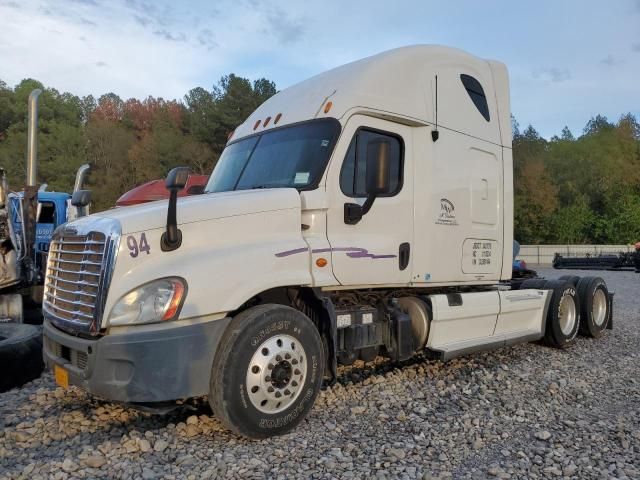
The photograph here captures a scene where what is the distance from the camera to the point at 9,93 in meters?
60.7

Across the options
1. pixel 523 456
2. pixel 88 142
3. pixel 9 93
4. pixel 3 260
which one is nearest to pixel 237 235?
pixel 523 456

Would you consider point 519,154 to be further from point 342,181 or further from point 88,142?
point 342,181

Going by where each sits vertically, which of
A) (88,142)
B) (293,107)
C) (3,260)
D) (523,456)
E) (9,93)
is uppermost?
(9,93)

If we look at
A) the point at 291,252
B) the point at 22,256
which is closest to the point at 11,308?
the point at 22,256

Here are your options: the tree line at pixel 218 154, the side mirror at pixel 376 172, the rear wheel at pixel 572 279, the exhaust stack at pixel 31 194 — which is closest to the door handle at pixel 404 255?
the side mirror at pixel 376 172

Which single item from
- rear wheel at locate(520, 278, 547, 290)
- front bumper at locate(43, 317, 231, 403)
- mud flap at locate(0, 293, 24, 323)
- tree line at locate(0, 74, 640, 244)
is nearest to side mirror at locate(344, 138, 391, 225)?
front bumper at locate(43, 317, 231, 403)

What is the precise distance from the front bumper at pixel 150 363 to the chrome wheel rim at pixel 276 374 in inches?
14.4

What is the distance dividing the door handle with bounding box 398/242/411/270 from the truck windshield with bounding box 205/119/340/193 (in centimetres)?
119

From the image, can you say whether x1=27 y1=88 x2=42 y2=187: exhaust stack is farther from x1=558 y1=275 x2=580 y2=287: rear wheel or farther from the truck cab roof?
x1=558 y1=275 x2=580 y2=287: rear wheel

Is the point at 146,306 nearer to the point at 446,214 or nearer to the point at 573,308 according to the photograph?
the point at 446,214

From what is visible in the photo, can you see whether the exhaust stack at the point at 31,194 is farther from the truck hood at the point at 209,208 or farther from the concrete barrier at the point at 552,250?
the concrete barrier at the point at 552,250

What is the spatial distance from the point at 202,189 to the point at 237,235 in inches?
70.0

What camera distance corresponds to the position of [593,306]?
8617mm

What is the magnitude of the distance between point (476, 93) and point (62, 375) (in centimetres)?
525
